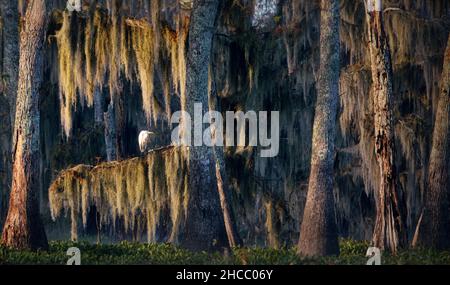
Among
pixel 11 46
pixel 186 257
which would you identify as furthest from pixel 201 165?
pixel 11 46

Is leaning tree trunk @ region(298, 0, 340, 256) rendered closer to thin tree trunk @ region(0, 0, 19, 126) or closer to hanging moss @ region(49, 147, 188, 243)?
hanging moss @ region(49, 147, 188, 243)

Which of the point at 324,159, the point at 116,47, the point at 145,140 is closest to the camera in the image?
the point at 324,159

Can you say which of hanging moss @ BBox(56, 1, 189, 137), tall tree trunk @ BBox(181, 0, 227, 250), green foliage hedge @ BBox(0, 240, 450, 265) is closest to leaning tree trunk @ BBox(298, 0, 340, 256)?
green foliage hedge @ BBox(0, 240, 450, 265)

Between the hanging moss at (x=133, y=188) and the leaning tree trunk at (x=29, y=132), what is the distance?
11.1 ft

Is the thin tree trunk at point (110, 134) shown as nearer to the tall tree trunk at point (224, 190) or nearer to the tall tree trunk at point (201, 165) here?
the tall tree trunk at point (224, 190)

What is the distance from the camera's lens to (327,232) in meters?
23.0

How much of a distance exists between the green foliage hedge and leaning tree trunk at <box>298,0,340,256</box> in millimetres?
432

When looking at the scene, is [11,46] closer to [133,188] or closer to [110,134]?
[133,188]


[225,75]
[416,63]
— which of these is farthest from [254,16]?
[416,63]

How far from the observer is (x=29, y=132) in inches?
908

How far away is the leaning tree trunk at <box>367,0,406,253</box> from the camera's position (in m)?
23.7

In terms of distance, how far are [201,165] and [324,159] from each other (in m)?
2.44
